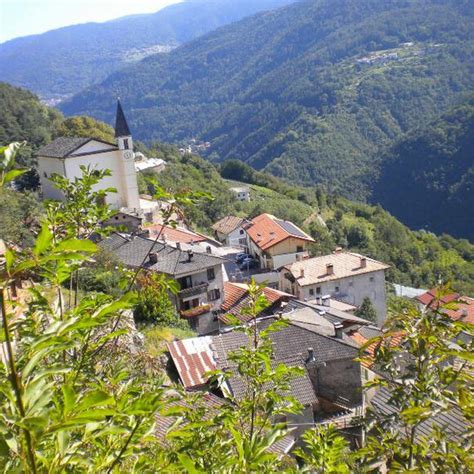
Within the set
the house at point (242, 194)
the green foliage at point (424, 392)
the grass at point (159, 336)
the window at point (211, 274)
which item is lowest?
the house at point (242, 194)

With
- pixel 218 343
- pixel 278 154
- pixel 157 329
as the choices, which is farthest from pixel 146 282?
pixel 278 154

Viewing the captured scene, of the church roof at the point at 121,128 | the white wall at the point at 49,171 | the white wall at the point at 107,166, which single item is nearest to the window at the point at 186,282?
the white wall at the point at 107,166

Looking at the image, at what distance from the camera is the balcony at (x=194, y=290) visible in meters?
22.2

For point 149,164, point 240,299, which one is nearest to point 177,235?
point 240,299

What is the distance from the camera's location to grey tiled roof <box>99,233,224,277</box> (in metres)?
22.0

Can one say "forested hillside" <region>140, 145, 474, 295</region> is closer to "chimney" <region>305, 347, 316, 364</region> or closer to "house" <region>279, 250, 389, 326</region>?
"house" <region>279, 250, 389, 326</region>

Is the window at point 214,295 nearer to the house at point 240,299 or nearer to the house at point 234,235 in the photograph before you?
the house at point 240,299

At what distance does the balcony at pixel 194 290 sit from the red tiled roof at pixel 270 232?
52.1 ft

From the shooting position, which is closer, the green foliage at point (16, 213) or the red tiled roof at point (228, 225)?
the green foliage at point (16, 213)

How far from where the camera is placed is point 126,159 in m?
37.1

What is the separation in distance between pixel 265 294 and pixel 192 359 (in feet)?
22.3

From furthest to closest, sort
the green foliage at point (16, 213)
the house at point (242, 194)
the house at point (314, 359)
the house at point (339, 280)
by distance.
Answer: the house at point (242, 194) < the house at point (339, 280) < the green foliage at point (16, 213) < the house at point (314, 359)

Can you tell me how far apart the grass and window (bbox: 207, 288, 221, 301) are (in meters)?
4.49

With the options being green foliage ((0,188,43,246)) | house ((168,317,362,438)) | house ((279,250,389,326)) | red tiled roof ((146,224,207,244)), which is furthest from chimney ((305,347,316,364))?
red tiled roof ((146,224,207,244))
